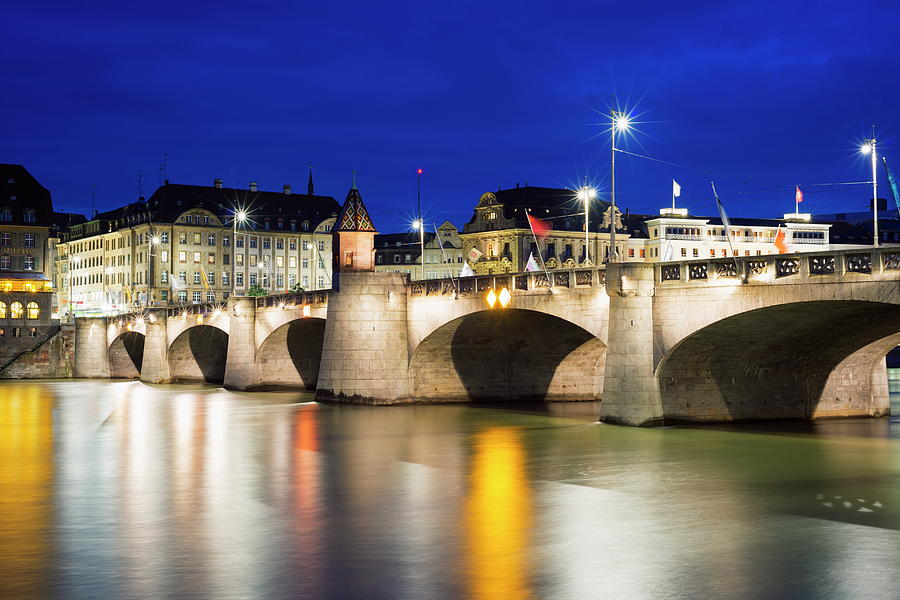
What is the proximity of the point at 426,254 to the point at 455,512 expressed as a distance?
14176cm

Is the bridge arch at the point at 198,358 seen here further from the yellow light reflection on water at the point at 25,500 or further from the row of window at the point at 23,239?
the row of window at the point at 23,239

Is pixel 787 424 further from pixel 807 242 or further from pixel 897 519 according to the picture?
pixel 807 242

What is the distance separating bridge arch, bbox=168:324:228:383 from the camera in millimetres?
91062

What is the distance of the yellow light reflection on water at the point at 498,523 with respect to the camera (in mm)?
19578

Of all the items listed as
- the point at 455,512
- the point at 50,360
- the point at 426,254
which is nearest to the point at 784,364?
the point at 455,512

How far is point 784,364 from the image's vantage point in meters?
44.2

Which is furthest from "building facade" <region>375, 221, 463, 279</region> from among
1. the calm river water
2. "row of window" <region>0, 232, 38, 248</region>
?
the calm river water

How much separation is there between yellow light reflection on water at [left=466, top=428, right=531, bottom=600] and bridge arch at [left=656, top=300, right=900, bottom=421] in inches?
283

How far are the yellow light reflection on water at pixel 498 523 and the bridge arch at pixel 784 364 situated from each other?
7.18 m

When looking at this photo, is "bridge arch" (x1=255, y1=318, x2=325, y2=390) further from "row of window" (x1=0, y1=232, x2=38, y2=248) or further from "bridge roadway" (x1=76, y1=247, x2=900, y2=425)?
"row of window" (x1=0, y1=232, x2=38, y2=248)

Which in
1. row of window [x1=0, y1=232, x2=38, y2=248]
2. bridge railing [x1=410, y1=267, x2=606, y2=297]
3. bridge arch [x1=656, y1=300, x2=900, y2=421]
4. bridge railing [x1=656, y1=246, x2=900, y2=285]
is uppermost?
row of window [x1=0, y1=232, x2=38, y2=248]

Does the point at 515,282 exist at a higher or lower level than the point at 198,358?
higher

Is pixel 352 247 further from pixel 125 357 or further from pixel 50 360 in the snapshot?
pixel 50 360

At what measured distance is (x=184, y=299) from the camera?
484ft
